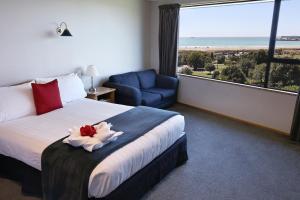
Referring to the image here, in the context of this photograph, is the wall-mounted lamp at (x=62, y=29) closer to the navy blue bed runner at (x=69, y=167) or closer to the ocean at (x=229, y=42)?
the navy blue bed runner at (x=69, y=167)

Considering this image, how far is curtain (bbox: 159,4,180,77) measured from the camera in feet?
16.2

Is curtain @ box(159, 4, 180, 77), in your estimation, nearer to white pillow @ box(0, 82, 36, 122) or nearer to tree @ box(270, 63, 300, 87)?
tree @ box(270, 63, 300, 87)

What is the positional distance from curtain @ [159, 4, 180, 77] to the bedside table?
156cm

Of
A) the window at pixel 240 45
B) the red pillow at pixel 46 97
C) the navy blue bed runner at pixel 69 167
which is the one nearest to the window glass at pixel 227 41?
the window at pixel 240 45

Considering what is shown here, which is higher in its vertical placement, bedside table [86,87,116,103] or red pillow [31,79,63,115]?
red pillow [31,79,63,115]

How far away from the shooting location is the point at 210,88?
4.74 m

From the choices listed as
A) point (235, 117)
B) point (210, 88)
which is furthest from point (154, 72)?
point (235, 117)

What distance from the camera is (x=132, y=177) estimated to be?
Result: 209cm

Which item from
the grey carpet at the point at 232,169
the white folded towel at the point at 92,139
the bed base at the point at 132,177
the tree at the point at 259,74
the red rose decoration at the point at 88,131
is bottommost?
the grey carpet at the point at 232,169

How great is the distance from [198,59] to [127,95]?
6.33 feet

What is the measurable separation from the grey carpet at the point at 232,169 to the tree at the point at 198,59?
1.60 metres

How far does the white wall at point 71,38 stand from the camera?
10.2 feet

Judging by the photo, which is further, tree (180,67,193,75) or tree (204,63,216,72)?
tree (180,67,193,75)

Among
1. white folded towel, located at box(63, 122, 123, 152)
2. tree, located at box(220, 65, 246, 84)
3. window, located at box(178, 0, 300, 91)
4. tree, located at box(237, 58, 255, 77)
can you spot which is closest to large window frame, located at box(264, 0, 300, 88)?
window, located at box(178, 0, 300, 91)
